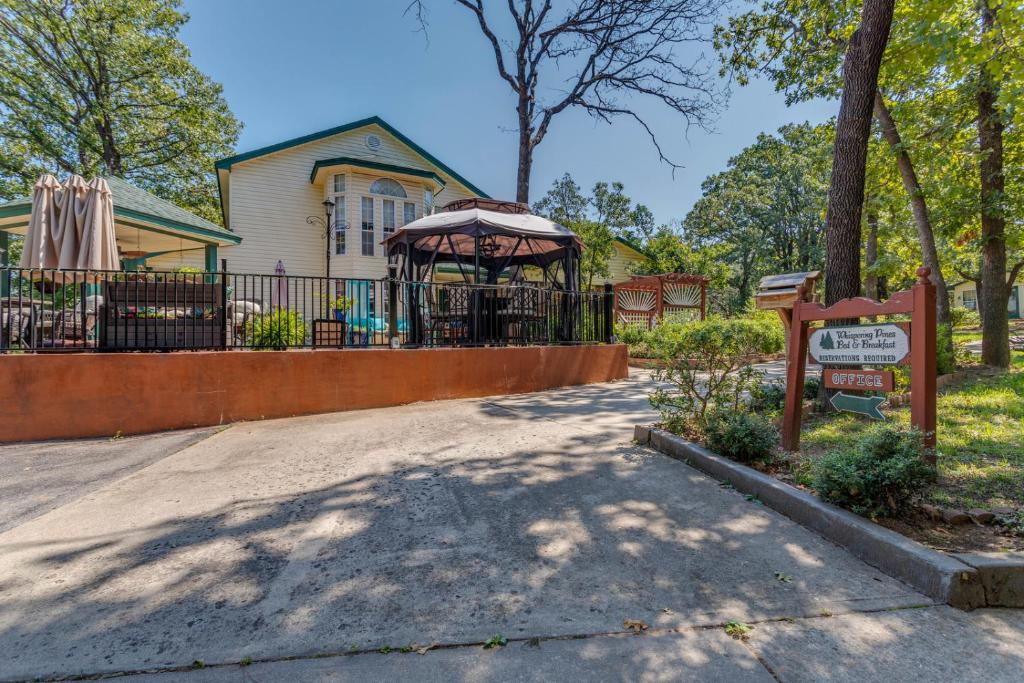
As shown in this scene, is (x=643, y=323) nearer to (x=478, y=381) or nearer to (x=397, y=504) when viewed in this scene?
(x=478, y=381)

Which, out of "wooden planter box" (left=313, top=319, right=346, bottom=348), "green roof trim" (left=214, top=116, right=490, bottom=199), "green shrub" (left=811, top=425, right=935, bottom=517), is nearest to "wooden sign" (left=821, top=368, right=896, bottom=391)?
"green shrub" (left=811, top=425, right=935, bottom=517)

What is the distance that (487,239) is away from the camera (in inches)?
420

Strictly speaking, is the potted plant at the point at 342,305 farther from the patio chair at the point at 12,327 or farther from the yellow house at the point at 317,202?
the yellow house at the point at 317,202

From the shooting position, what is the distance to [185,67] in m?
21.3

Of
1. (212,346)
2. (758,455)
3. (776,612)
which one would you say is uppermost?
(212,346)

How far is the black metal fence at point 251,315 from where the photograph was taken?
5.45 meters

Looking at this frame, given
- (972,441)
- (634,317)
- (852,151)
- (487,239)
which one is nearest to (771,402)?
(972,441)

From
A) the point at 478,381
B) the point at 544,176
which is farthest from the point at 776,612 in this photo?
the point at 544,176

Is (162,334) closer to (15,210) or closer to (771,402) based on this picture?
(15,210)

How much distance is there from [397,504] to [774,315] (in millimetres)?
18756

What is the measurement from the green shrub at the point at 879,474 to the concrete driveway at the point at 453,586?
12.9 inches

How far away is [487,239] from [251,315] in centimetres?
534

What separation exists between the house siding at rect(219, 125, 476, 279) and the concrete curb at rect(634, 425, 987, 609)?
1349cm

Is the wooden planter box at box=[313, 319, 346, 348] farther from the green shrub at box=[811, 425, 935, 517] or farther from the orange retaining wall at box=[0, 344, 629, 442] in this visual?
the green shrub at box=[811, 425, 935, 517]
